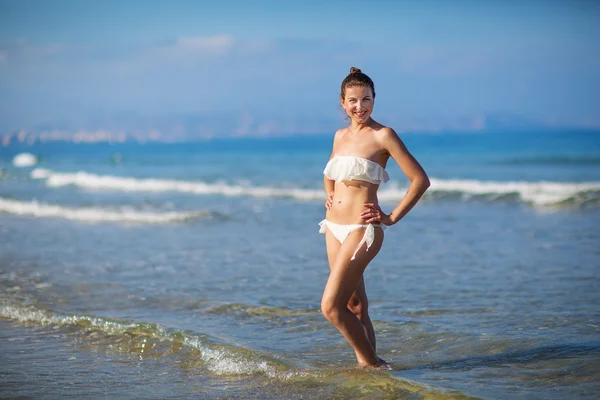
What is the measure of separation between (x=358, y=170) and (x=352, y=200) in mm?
233

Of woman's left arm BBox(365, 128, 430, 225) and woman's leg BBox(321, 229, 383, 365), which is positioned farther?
woman's leg BBox(321, 229, 383, 365)

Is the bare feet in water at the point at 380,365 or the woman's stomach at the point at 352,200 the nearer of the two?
the woman's stomach at the point at 352,200

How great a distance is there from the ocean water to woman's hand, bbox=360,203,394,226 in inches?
45.2

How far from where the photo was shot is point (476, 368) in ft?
18.7

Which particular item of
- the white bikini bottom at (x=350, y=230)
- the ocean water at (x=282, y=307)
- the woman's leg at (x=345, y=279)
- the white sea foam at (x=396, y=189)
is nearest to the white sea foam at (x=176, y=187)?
the white sea foam at (x=396, y=189)

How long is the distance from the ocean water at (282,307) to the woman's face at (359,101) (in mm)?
1883

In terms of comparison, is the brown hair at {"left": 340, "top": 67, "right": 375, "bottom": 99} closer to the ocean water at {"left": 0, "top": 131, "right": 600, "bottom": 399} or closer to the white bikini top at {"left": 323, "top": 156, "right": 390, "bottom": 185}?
the white bikini top at {"left": 323, "top": 156, "right": 390, "bottom": 185}

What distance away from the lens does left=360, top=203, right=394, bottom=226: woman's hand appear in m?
5.17

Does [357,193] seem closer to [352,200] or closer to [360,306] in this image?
[352,200]

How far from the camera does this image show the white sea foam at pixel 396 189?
2078 cm

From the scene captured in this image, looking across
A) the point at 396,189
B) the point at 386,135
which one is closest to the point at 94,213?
the point at 396,189

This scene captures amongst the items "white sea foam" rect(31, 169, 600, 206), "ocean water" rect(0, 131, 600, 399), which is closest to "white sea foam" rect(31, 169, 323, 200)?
"white sea foam" rect(31, 169, 600, 206)

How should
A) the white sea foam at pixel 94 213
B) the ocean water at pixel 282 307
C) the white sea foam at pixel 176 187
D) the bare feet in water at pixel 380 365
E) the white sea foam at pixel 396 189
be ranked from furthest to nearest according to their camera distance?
the white sea foam at pixel 176 187 → the white sea foam at pixel 396 189 → the white sea foam at pixel 94 213 → the bare feet in water at pixel 380 365 → the ocean water at pixel 282 307

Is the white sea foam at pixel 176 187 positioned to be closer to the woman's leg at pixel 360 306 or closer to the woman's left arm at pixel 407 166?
the woman's leg at pixel 360 306
